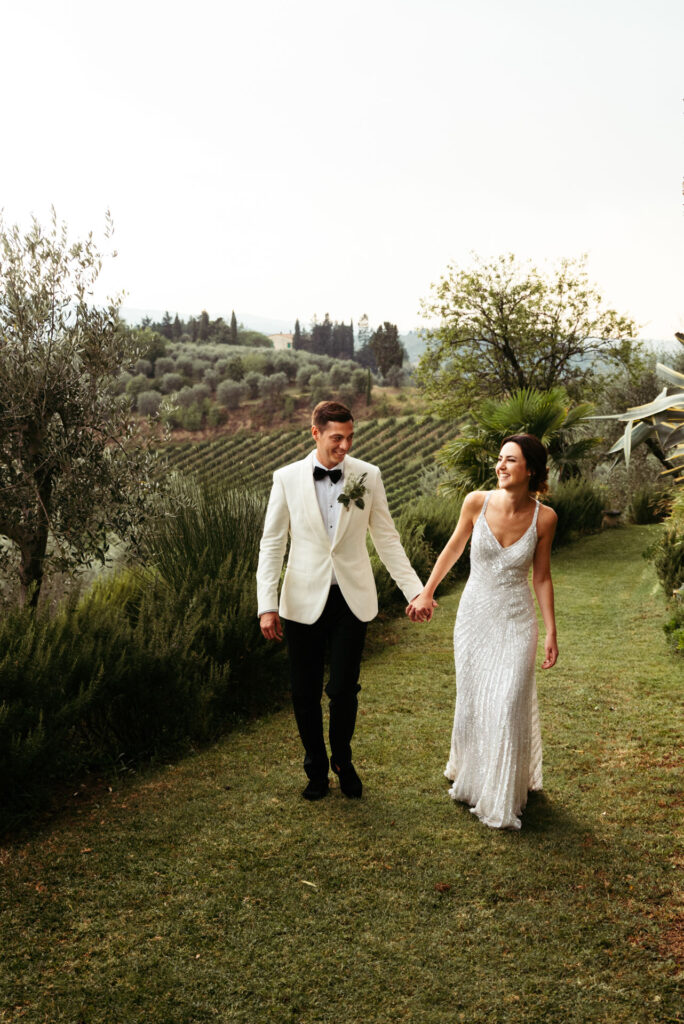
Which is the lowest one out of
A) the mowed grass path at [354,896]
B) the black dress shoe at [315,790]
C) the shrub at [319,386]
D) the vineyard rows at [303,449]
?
the mowed grass path at [354,896]

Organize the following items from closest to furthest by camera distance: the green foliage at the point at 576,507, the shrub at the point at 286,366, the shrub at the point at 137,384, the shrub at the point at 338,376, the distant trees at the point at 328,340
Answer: the green foliage at the point at 576,507 < the shrub at the point at 137,384 < the shrub at the point at 338,376 < the shrub at the point at 286,366 < the distant trees at the point at 328,340

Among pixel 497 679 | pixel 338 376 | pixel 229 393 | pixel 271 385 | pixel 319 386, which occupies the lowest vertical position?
pixel 497 679

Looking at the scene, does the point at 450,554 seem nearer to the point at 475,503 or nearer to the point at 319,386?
the point at 475,503

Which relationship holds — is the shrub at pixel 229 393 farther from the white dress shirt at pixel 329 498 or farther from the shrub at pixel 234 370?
the white dress shirt at pixel 329 498

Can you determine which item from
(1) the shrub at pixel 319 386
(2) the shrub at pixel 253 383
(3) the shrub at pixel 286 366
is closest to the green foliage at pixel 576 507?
(1) the shrub at pixel 319 386

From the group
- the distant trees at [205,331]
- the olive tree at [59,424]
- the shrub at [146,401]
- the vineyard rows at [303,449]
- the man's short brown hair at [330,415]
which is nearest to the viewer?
the man's short brown hair at [330,415]

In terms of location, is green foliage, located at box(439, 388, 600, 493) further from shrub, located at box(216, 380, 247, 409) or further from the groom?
shrub, located at box(216, 380, 247, 409)

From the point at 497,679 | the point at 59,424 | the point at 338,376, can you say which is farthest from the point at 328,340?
the point at 497,679

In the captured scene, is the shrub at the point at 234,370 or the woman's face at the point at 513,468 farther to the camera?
the shrub at the point at 234,370

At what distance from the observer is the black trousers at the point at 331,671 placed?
4129 mm

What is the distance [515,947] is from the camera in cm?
310

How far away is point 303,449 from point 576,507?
58.7 metres

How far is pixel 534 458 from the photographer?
408 centimetres

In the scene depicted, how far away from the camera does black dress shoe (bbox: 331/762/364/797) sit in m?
4.44
